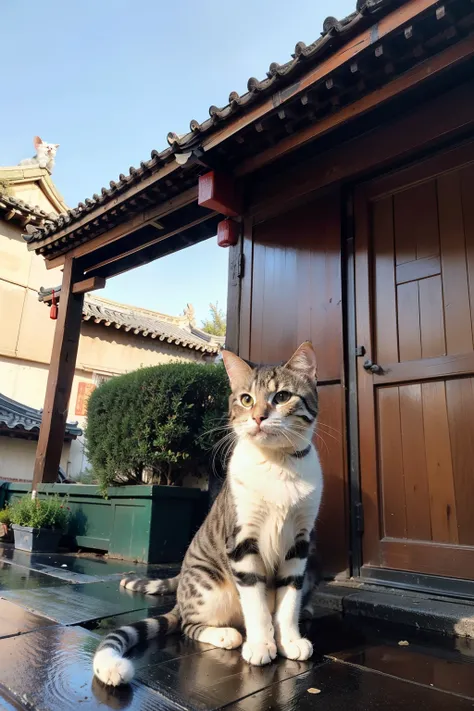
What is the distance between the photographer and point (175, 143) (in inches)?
140

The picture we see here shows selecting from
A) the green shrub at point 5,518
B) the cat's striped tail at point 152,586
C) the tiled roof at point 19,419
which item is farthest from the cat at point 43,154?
the cat's striped tail at point 152,586

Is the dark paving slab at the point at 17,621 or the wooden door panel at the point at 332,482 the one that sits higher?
the wooden door panel at the point at 332,482

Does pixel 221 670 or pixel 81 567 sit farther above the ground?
pixel 221 670

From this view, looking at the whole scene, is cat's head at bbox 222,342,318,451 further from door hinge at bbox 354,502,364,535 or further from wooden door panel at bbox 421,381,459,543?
door hinge at bbox 354,502,364,535

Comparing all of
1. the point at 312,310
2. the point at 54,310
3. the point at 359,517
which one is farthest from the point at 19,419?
the point at 359,517

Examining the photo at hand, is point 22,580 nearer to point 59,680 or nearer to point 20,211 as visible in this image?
point 59,680

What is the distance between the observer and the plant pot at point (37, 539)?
4418mm

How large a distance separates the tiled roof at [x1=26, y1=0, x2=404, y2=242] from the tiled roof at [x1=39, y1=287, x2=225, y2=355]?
8.93m

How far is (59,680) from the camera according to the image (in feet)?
4.48

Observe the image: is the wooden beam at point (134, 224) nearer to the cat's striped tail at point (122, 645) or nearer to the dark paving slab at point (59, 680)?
the cat's striped tail at point (122, 645)

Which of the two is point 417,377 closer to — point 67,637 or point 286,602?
point 286,602

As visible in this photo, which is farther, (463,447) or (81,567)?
(81,567)

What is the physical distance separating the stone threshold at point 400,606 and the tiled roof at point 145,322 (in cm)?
1120

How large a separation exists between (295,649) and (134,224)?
425 centimetres
